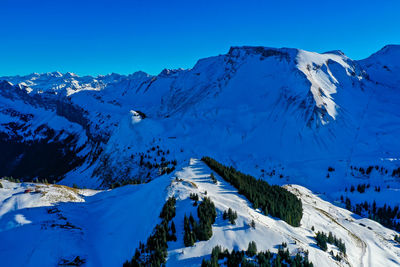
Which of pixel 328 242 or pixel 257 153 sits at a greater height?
pixel 257 153

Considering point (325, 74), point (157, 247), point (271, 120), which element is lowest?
point (157, 247)

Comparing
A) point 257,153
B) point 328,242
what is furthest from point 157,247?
point 257,153

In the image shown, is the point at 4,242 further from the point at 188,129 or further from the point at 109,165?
the point at 188,129

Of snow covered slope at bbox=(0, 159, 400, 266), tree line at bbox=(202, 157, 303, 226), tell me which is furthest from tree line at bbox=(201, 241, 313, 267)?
tree line at bbox=(202, 157, 303, 226)

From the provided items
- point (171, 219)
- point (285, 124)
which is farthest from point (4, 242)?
point (285, 124)

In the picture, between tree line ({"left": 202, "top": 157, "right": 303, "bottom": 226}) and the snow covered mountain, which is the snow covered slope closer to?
the snow covered mountain

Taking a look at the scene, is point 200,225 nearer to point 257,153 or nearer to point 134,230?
point 134,230
